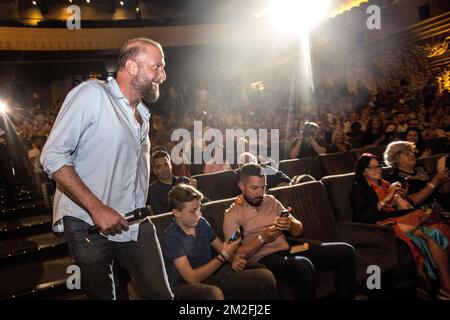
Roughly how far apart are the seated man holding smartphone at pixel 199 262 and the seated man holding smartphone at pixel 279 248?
172mm

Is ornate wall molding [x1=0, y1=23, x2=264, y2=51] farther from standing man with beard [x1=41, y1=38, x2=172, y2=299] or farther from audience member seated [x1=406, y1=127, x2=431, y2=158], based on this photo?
standing man with beard [x1=41, y1=38, x2=172, y2=299]

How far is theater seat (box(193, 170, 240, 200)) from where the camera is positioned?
4.13 metres

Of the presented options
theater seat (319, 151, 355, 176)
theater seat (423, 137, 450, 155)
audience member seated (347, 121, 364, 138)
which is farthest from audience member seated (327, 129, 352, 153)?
audience member seated (347, 121, 364, 138)

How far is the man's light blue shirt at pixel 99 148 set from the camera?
1521 mm

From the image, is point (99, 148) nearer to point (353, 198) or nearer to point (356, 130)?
point (353, 198)

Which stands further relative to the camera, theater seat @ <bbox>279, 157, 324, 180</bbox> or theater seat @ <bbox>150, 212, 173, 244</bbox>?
theater seat @ <bbox>279, 157, 324, 180</bbox>

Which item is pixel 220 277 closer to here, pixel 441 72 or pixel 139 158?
pixel 139 158

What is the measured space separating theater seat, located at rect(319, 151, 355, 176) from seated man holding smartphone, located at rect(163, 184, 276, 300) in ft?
9.54

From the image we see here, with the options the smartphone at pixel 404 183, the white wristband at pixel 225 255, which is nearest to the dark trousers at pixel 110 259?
the white wristband at pixel 225 255

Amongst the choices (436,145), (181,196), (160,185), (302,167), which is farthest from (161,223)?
(436,145)

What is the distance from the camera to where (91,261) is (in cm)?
165

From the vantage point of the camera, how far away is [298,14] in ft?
40.5

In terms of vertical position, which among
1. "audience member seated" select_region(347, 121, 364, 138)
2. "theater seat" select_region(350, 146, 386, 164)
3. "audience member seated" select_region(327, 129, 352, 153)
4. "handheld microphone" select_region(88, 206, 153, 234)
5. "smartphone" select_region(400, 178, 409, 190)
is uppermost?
"audience member seated" select_region(347, 121, 364, 138)
